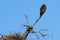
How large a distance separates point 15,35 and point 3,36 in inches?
22.4

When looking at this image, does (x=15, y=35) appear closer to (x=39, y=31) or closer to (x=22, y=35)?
A: (x=22, y=35)

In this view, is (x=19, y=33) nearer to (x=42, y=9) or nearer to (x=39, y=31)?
(x=39, y=31)

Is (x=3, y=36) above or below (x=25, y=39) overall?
above

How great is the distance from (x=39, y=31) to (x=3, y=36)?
1780 millimetres

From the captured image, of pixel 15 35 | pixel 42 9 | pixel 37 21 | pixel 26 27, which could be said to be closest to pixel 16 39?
pixel 15 35

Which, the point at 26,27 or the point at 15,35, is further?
the point at 15,35

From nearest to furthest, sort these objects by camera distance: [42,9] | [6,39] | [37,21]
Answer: [42,9] < [37,21] < [6,39]

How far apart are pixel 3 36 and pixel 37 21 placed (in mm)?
1888

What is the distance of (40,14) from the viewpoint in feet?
23.0

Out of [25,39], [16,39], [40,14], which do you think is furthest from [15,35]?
[40,14]

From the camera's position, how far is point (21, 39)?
25.6ft

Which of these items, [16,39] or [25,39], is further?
[16,39]

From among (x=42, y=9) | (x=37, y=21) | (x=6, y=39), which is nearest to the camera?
(x=42, y=9)

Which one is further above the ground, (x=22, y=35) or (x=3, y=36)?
(x=3, y=36)
